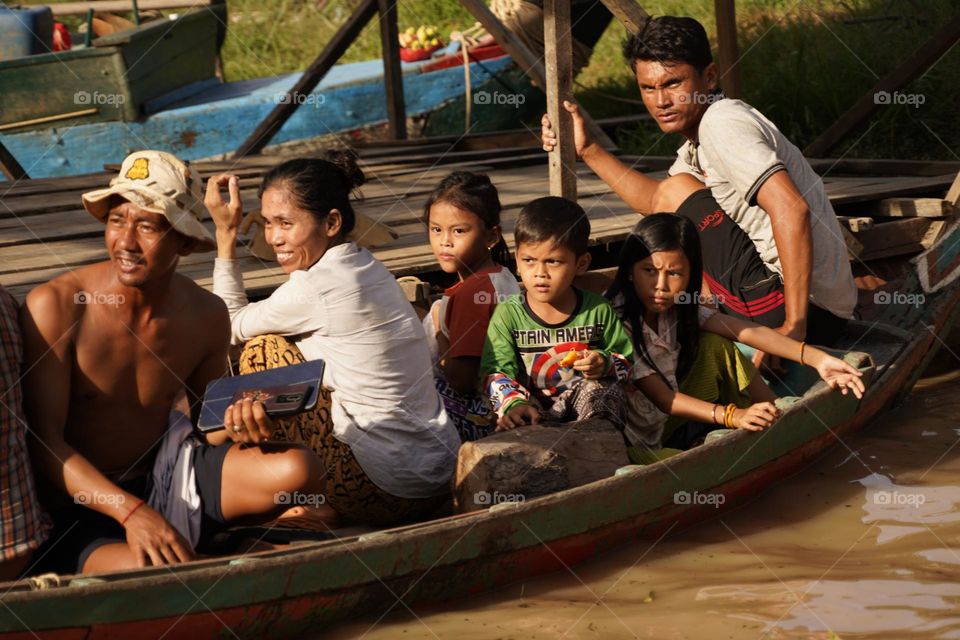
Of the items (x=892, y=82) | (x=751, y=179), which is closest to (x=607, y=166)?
(x=751, y=179)

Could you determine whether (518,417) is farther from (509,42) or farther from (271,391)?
(509,42)

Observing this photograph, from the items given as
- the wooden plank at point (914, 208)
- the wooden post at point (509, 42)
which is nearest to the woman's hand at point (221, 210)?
the wooden post at point (509, 42)

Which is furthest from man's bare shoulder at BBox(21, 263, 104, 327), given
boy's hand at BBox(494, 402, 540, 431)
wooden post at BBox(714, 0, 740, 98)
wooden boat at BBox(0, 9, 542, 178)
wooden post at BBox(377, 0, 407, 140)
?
wooden boat at BBox(0, 9, 542, 178)

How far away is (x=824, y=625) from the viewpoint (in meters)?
3.47

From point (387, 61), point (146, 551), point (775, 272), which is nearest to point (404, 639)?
point (146, 551)

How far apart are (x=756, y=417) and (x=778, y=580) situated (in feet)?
1.76

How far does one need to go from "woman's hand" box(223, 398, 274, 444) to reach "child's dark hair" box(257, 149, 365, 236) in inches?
30.4

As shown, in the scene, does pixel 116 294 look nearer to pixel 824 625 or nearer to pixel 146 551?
pixel 146 551

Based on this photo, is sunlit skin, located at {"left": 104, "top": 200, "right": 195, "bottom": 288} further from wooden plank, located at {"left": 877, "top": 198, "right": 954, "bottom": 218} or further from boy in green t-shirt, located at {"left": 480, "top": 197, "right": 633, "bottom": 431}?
wooden plank, located at {"left": 877, "top": 198, "right": 954, "bottom": 218}

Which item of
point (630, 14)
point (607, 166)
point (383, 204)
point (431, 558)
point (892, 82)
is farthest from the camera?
point (892, 82)

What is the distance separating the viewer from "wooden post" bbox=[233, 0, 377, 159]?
796 cm

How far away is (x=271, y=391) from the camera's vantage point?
3086 millimetres

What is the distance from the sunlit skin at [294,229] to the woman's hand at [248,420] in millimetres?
Answer: 700

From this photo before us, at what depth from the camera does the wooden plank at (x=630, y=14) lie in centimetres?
515
